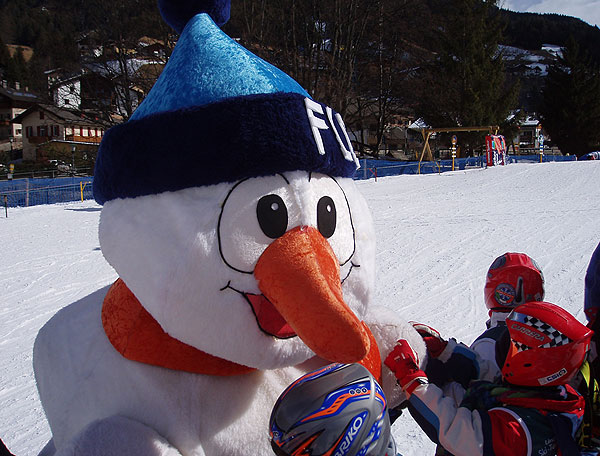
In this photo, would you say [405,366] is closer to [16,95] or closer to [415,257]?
[415,257]

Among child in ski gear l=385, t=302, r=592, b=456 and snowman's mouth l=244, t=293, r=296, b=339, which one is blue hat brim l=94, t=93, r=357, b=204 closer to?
→ snowman's mouth l=244, t=293, r=296, b=339

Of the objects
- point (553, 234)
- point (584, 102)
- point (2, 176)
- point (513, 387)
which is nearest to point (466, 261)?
point (553, 234)

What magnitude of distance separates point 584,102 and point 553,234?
3767cm

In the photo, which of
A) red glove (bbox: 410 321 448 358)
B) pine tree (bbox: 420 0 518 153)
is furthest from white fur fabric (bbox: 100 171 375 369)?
pine tree (bbox: 420 0 518 153)

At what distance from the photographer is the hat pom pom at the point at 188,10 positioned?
1494 millimetres

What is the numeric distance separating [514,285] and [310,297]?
2204mm

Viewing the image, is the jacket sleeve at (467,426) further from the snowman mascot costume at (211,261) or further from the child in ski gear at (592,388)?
the snowman mascot costume at (211,261)

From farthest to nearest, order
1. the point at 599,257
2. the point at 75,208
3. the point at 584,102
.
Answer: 1. the point at 584,102
2. the point at 75,208
3. the point at 599,257

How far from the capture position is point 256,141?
3.88ft

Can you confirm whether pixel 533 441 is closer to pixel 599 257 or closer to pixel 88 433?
pixel 599 257

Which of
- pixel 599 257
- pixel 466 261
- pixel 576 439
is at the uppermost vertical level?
pixel 599 257

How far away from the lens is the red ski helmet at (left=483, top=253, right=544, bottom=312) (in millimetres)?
2871

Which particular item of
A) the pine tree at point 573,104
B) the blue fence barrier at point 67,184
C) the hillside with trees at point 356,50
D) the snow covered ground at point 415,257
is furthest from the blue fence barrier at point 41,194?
the pine tree at point 573,104

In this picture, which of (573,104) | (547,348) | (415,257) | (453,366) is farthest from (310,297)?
(573,104)
